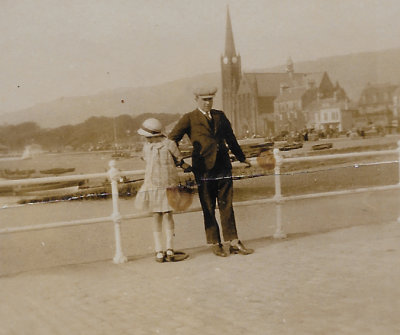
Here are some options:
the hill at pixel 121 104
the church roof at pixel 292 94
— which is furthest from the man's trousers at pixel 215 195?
the church roof at pixel 292 94

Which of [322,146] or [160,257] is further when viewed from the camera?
[322,146]

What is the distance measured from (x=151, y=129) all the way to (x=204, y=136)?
0.46 metres

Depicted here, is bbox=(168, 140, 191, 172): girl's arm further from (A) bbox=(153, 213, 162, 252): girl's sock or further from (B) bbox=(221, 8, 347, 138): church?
(B) bbox=(221, 8, 347, 138): church

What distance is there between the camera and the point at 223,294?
325 centimetres

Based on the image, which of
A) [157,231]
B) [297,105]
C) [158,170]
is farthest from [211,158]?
[297,105]

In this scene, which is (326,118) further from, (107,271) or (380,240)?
(107,271)

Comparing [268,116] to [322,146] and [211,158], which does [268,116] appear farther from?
[211,158]

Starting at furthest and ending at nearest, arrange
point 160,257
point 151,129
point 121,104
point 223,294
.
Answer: point 121,104 < point 160,257 < point 151,129 < point 223,294

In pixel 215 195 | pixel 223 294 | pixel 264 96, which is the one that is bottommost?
pixel 223 294

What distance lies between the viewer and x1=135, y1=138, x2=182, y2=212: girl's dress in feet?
13.1

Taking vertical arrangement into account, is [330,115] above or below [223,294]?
above

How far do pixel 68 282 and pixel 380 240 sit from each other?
8.95ft

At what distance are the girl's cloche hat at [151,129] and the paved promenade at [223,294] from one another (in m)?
1.05

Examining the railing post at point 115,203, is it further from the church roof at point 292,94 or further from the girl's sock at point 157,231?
the church roof at point 292,94
